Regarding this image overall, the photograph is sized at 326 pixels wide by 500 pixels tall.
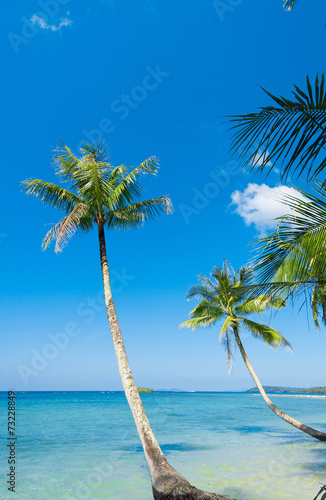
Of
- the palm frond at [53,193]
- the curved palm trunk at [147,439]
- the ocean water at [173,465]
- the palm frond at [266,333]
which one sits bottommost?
the ocean water at [173,465]

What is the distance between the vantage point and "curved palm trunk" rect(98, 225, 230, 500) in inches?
214

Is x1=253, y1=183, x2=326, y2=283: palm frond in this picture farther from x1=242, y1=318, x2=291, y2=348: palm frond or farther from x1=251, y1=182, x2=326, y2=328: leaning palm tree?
x1=242, y1=318, x2=291, y2=348: palm frond

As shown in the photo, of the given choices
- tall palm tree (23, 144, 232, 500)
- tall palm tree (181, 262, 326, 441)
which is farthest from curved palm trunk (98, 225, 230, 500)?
tall palm tree (181, 262, 326, 441)

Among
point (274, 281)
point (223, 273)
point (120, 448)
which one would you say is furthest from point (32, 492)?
point (223, 273)

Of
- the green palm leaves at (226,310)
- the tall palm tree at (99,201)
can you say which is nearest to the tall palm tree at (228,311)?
the green palm leaves at (226,310)

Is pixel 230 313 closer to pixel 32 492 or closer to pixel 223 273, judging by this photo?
pixel 223 273

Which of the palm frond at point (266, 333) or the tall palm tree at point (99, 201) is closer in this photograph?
the tall palm tree at point (99, 201)

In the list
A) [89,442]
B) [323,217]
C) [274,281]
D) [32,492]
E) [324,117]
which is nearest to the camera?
[324,117]

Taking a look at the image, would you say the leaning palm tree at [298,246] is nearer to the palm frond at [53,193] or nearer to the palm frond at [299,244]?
the palm frond at [299,244]

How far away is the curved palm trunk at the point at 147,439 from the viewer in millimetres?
5426

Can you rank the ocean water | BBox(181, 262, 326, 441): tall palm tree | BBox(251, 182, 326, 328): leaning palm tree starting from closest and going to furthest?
BBox(251, 182, 326, 328): leaning palm tree, the ocean water, BBox(181, 262, 326, 441): tall palm tree

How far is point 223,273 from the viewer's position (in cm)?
1806

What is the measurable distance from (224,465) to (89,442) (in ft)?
23.7

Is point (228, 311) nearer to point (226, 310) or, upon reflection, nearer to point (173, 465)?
point (226, 310)
